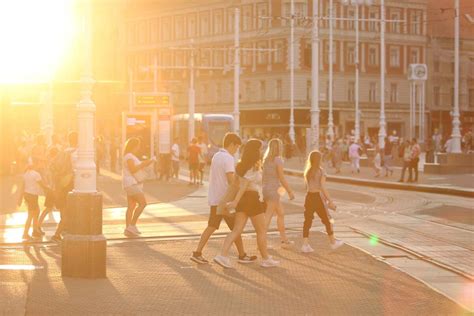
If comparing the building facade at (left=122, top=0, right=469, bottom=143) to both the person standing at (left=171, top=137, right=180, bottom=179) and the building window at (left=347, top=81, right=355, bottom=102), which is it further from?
the person standing at (left=171, top=137, right=180, bottom=179)

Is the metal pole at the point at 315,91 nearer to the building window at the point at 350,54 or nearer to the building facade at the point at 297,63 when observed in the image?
the building facade at the point at 297,63

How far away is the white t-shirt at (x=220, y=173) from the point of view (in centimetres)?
1450

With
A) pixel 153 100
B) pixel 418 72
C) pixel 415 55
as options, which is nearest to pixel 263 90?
pixel 415 55

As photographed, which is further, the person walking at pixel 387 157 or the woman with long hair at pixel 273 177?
the person walking at pixel 387 157

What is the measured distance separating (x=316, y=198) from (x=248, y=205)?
225 cm

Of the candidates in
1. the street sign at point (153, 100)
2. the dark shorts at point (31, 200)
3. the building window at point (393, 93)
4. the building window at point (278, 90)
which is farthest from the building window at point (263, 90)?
the dark shorts at point (31, 200)

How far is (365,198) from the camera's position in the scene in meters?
31.2

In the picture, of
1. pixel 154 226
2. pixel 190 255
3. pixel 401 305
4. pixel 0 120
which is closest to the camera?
pixel 401 305

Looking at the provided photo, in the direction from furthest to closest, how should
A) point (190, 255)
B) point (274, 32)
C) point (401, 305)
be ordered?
point (274, 32) < point (190, 255) < point (401, 305)

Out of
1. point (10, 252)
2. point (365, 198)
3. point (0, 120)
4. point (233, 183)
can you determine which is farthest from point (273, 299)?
point (0, 120)

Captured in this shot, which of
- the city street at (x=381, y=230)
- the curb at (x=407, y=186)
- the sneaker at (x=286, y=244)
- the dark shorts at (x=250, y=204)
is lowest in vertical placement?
the curb at (x=407, y=186)

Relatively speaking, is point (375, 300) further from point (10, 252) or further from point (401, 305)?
point (10, 252)

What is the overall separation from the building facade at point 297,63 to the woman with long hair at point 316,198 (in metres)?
73.4

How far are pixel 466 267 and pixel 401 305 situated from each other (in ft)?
11.9
